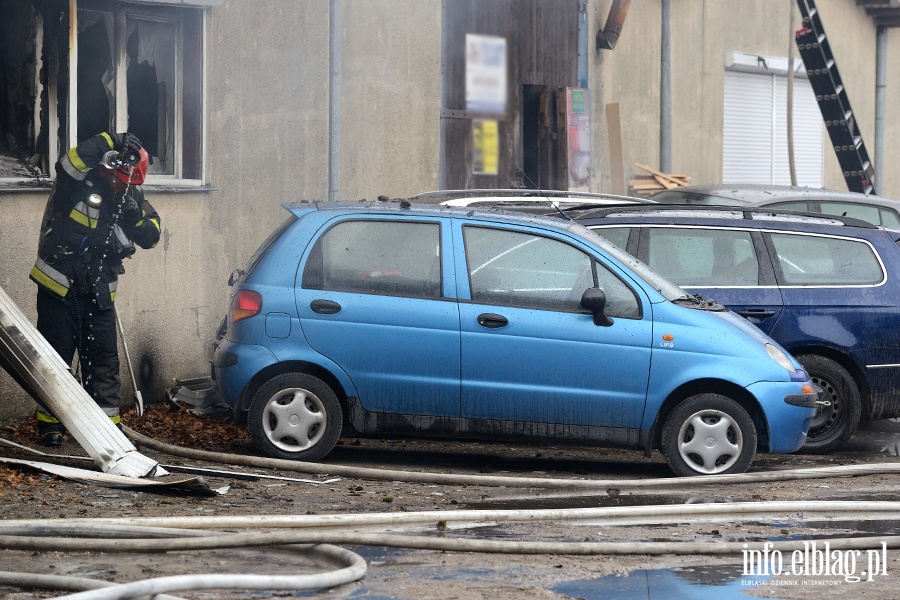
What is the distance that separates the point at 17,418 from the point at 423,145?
558 centimetres

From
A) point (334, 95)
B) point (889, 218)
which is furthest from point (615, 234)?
point (889, 218)

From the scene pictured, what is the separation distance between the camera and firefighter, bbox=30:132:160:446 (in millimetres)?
9070

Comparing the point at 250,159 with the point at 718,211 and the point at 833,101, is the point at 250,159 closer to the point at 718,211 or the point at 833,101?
the point at 718,211

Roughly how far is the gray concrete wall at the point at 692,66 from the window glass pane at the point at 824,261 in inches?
287

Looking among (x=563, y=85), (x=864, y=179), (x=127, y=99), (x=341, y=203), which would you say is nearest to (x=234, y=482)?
(x=341, y=203)

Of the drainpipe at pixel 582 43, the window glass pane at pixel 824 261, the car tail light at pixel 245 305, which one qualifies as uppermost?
the drainpipe at pixel 582 43

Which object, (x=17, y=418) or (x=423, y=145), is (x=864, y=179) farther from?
(x=17, y=418)

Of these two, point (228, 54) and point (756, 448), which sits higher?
point (228, 54)

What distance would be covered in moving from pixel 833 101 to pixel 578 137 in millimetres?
5658

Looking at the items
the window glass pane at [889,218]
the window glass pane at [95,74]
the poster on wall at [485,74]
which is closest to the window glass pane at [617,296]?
the window glass pane at [95,74]

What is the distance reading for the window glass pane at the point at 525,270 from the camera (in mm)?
8641

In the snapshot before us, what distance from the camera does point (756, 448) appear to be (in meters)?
8.70

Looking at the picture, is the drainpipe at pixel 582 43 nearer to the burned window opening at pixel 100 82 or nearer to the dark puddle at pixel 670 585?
the burned window opening at pixel 100 82

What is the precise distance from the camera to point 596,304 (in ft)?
27.9
